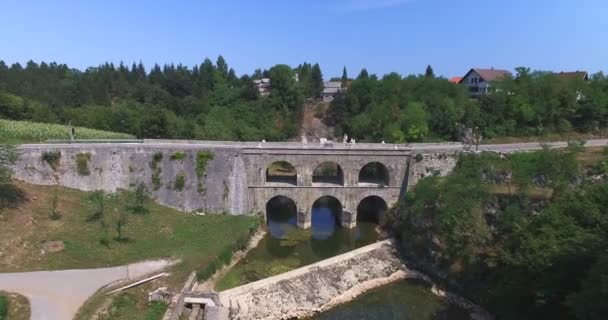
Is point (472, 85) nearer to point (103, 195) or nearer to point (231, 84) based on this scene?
point (231, 84)

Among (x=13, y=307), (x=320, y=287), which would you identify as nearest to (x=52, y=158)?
(x=13, y=307)

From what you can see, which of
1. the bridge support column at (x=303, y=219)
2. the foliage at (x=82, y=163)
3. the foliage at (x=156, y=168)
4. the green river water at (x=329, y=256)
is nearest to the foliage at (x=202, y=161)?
the foliage at (x=156, y=168)

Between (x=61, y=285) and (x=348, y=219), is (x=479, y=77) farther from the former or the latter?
(x=61, y=285)

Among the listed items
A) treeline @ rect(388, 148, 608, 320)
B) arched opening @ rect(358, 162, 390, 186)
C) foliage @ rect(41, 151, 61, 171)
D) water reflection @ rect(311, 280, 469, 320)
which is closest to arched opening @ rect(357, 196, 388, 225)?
arched opening @ rect(358, 162, 390, 186)

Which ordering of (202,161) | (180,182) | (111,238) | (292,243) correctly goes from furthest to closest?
1. (202,161)
2. (180,182)
3. (292,243)
4. (111,238)

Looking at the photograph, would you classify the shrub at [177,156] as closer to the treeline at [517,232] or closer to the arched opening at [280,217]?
the arched opening at [280,217]

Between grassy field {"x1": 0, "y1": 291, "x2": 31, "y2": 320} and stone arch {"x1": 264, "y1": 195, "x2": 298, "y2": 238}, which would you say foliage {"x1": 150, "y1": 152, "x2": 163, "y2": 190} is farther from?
grassy field {"x1": 0, "y1": 291, "x2": 31, "y2": 320}

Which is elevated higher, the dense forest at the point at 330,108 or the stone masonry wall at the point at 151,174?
the dense forest at the point at 330,108
